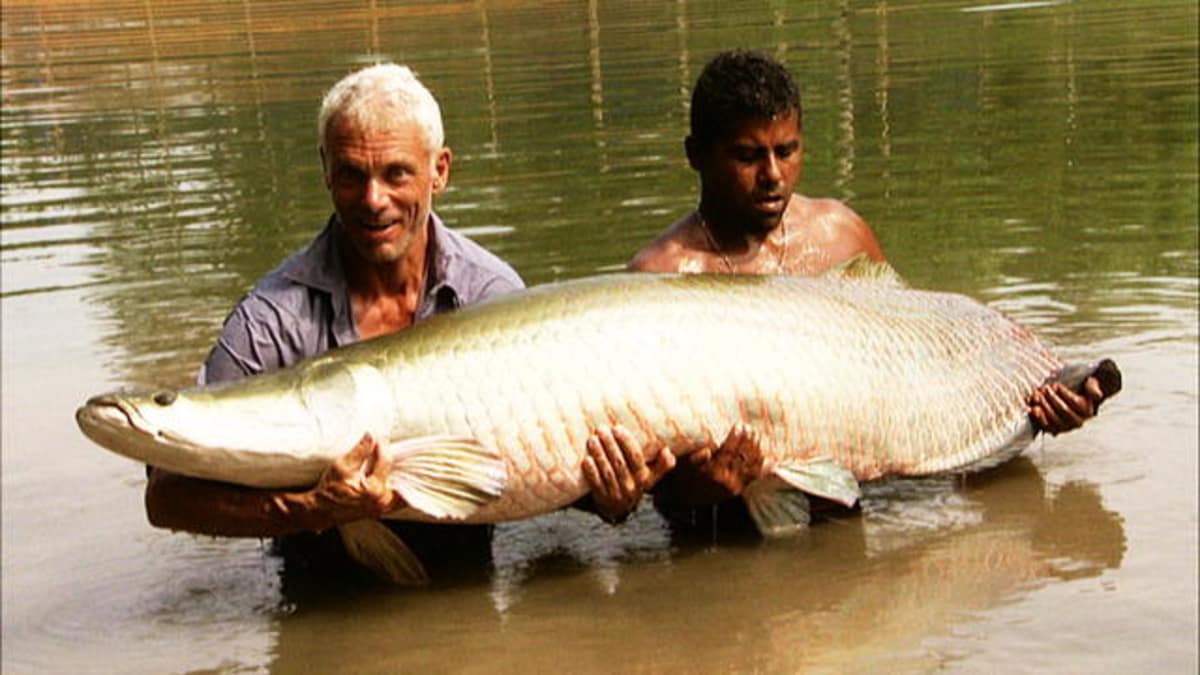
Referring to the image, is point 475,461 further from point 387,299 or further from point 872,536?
point 872,536

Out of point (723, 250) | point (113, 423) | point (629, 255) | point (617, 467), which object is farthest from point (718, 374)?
point (629, 255)

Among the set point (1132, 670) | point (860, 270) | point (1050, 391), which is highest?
point (860, 270)

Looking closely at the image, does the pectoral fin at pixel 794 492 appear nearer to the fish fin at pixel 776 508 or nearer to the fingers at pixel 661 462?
the fish fin at pixel 776 508

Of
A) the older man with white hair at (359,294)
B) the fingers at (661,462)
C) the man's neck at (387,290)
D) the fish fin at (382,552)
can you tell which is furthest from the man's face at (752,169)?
the fish fin at (382,552)

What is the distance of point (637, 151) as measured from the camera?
35.6ft

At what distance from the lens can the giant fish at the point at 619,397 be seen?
3.70 meters

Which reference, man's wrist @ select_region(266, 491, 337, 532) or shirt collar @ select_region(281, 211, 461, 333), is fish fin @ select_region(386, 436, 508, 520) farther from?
shirt collar @ select_region(281, 211, 461, 333)

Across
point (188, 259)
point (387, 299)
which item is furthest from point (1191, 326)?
point (188, 259)

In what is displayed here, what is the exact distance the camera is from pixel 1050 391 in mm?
4758

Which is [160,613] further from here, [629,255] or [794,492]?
[629,255]

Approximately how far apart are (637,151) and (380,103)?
686cm

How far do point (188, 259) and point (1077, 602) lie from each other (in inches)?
225

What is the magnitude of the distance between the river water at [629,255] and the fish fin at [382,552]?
0.09 metres

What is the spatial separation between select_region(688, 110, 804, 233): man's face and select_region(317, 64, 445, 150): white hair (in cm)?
108
